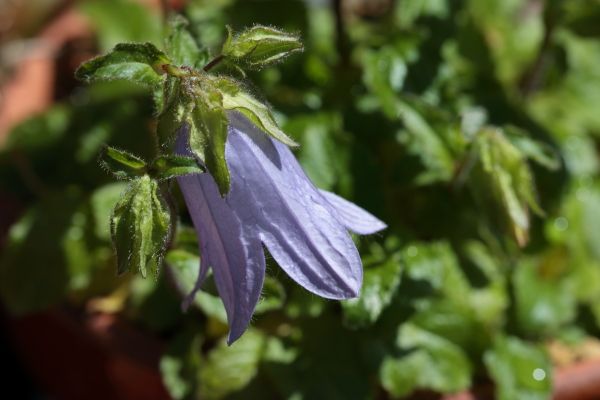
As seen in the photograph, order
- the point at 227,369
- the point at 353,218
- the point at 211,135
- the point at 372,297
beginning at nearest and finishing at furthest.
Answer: the point at 211,135 → the point at 353,218 → the point at 372,297 → the point at 227,369

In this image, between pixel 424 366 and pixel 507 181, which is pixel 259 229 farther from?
pixel 424 366

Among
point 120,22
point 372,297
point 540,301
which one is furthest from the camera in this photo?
point 120,22

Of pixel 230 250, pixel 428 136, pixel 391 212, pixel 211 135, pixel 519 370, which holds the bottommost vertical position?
pixel 519 370

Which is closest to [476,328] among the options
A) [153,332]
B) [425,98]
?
[425,98]

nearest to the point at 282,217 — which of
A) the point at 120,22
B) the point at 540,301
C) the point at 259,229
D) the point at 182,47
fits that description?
the point at 259,229

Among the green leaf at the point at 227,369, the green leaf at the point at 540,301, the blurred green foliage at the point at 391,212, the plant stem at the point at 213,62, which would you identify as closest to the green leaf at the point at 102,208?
the blurred green foliage at the point at 391,212
